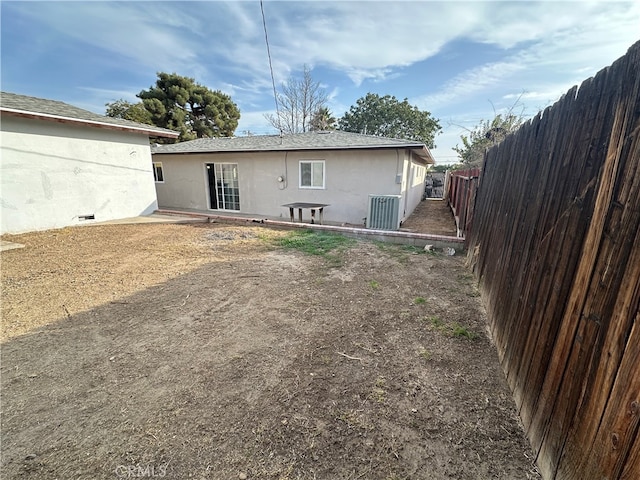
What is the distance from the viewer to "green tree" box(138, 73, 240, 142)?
22.1 metres

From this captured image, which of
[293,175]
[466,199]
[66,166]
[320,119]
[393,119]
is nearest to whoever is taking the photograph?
[466,199]

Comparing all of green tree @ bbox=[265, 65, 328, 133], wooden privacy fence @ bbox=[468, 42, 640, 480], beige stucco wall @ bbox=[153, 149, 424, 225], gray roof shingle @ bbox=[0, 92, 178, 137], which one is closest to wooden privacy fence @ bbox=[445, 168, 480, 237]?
beige stucco wall @ bbox=[153, 149, 424, 225]

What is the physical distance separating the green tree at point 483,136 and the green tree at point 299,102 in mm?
13106

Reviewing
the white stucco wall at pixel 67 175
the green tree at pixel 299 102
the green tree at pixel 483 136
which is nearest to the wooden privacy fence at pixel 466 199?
the green tree at pixel 483 136

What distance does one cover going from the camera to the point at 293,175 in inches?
416

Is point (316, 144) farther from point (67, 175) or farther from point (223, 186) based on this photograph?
point (67, 175)

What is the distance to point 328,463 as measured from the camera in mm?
1542

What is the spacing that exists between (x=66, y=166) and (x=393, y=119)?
28.7 m

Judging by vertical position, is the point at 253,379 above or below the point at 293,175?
below

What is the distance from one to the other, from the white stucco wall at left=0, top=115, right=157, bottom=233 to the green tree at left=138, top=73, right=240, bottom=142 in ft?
48.3

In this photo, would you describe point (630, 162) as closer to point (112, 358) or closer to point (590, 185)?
point (590, 185)

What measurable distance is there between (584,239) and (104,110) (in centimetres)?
3243

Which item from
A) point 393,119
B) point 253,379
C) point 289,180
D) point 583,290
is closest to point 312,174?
point 289,180

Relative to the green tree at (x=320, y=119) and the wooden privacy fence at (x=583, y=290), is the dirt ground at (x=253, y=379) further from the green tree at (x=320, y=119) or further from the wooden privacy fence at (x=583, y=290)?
the green tree at (x=320, y=119)
